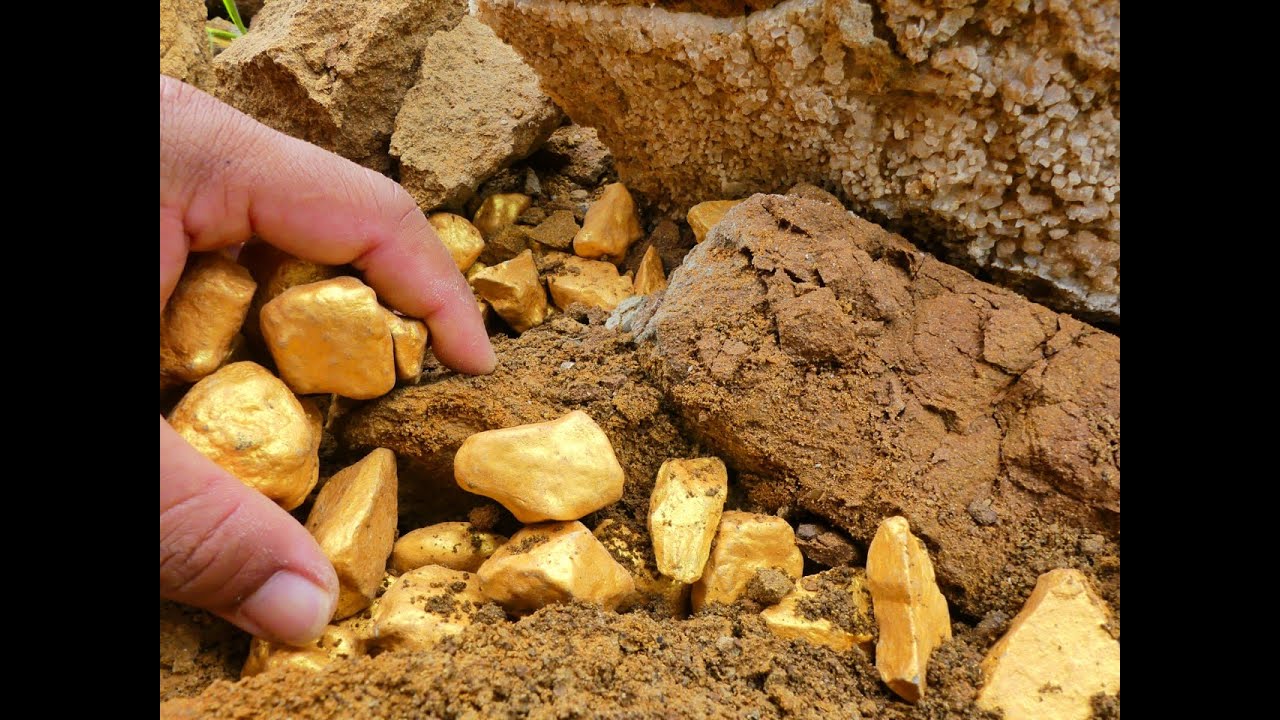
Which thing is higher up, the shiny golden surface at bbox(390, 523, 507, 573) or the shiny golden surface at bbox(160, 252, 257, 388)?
the shiny golden surface at bbox(160, 252, 257, 388)

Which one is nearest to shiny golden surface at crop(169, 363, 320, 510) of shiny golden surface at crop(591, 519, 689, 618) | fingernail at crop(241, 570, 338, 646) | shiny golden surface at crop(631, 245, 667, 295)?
fingernail at crop(241, 570, 338, 646)

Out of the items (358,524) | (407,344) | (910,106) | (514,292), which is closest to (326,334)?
(407,344)

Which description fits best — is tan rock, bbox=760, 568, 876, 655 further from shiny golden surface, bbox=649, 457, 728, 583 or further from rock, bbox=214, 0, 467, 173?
rock, bbox=214, 0, 467, 173

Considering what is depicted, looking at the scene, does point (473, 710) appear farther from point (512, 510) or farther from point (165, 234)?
point (165, 234)

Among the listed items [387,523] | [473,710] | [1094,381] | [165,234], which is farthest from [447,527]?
[1094,381]

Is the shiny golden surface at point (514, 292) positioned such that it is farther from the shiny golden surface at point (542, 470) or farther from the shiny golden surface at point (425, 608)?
the shiny golden surface at point (425, 608)

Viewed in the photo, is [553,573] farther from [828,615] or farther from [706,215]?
[706,215]
